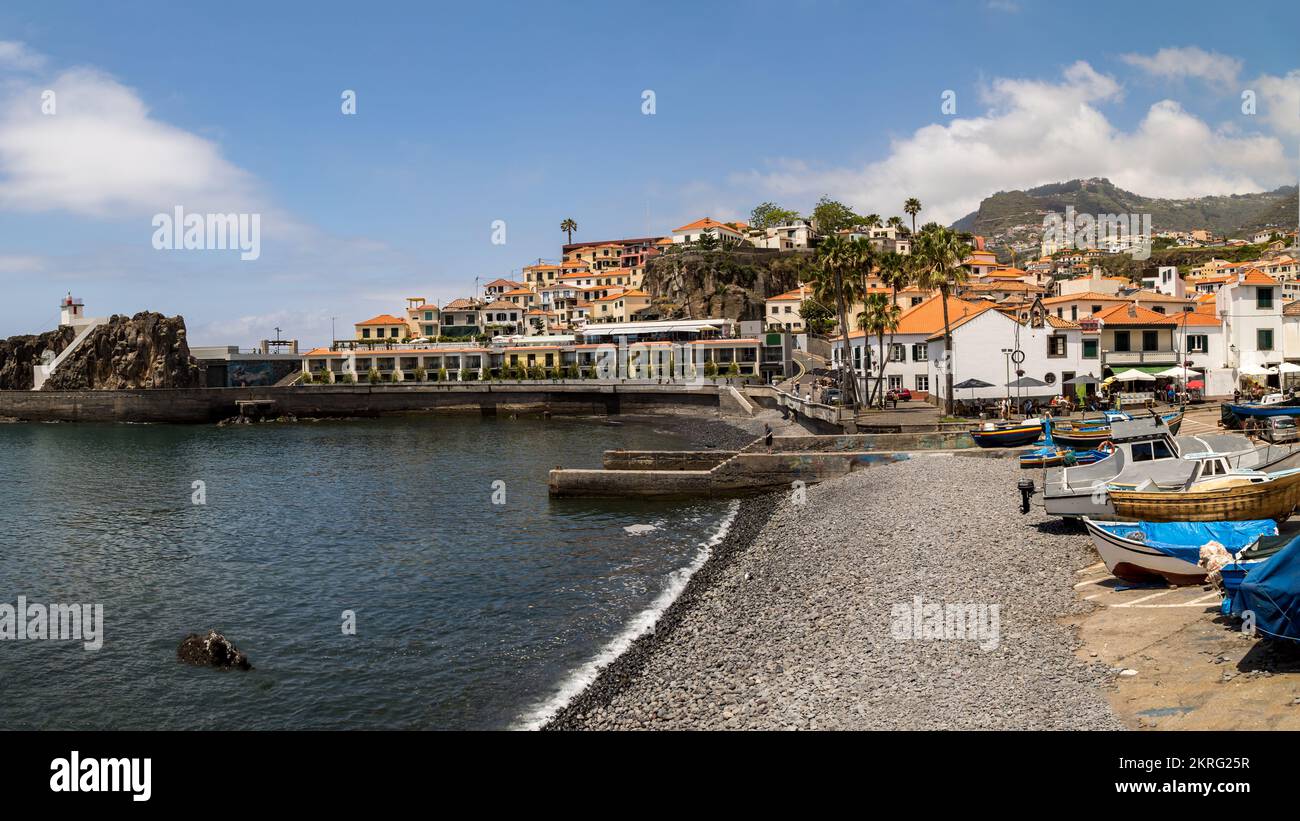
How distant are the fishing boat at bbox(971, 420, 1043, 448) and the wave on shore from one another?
16.2m

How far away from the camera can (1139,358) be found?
2405 inches

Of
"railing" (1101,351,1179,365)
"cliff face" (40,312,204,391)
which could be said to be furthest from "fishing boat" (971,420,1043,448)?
"cliff face" (40,312,204,391)

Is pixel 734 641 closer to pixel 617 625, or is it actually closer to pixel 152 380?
pixel 617 625

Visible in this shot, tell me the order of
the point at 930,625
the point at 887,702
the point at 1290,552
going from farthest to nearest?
the point at 930,625
the point at 887,702
the point at 1290,552

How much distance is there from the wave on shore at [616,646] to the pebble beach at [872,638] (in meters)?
0.33

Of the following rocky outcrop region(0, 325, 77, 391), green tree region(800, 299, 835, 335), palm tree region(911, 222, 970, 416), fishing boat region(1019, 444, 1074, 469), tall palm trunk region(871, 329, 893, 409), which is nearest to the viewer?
fishing boat region(1019, 444, 1074, 469)

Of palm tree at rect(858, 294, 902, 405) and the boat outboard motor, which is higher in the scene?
palm tree at rect(858, 294, 902, 405)

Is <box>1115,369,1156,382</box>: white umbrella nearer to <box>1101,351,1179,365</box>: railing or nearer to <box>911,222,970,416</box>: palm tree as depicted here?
<box>1101,351,1179,365</box>: railing

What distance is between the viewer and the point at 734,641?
20.2 m

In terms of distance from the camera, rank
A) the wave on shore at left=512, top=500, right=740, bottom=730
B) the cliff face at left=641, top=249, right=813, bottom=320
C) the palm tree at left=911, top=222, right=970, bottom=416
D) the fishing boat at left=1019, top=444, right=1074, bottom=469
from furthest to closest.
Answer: the cliff face at left=641, top=249, right=813, bottom=320 < the palm tree at left=911, top=222, right=970, bottom=416 < the fishing boat at left=1019, top=444, right=1074, bottom=469 < the wave on shore at left=512, top=500, right=740, bottom=730

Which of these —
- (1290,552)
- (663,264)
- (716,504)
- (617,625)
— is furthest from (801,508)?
(663,264)

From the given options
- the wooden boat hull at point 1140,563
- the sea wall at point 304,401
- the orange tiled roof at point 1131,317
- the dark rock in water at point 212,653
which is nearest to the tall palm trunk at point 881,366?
the orange tiled roof at point 1131,317

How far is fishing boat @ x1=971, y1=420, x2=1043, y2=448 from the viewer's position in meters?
39.8
